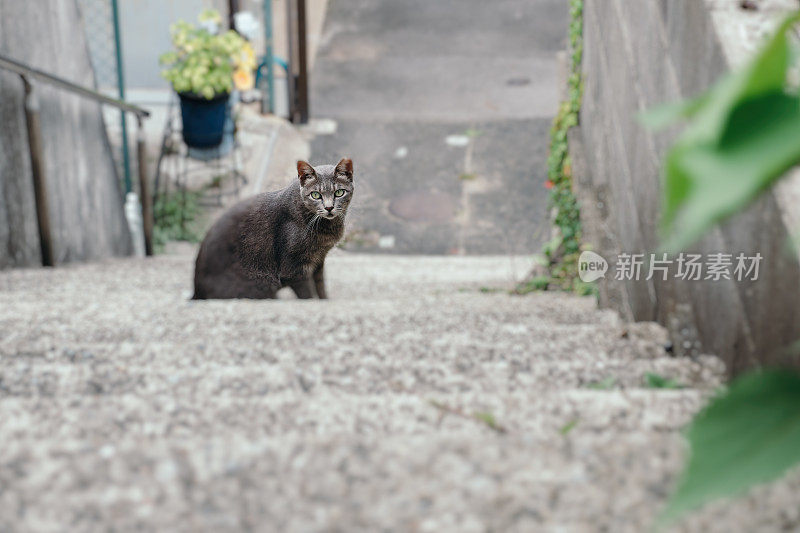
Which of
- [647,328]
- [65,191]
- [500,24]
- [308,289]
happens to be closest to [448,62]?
[500,24]

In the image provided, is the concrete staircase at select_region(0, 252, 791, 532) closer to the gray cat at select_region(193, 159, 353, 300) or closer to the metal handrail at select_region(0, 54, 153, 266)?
the gray cat at select_region(193, 159, 353, 300)

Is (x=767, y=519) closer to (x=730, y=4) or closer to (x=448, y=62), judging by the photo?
(x=730, y=4)

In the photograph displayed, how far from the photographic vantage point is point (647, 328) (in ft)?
7.80

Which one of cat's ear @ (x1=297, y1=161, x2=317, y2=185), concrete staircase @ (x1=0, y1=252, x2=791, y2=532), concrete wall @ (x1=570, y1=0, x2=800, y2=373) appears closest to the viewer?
concrete staircase @ (x1=0, y1=252, x2=791, y2=532)

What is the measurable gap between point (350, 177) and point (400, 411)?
30.9 inches

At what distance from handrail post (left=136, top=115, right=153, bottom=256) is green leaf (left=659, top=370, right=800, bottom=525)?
473cm

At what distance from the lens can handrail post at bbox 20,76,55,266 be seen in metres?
4.10

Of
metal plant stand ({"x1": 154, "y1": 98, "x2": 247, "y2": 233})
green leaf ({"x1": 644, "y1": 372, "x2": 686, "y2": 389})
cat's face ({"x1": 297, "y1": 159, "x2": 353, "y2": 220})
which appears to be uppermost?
cat's face ({"x1": 297, "y1": 159, "x2": 353, "y2": 220})

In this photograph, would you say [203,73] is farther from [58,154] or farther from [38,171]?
[38,171]

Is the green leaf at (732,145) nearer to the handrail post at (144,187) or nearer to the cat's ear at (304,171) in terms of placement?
the cat's ear at (304,171)

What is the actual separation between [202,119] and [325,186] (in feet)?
15.5

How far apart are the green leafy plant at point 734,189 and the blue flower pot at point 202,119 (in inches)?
232

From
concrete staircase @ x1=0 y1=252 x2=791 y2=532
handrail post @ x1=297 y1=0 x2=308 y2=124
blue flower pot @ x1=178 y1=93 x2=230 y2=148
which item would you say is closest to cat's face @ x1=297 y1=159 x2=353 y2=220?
concrete staircase @ x1=0 y1=252 x2=791 y2=532

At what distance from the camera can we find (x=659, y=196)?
2.36 metres
